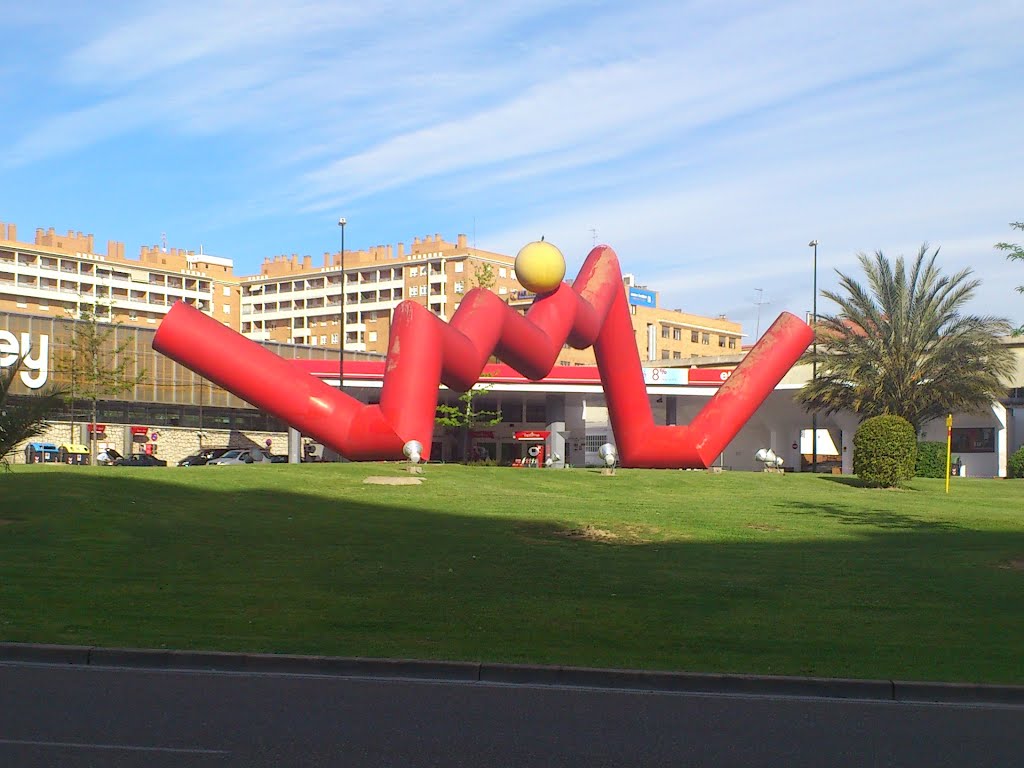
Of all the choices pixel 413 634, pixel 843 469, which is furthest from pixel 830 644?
pixel 843 469

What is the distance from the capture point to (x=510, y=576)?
1476 centimetres

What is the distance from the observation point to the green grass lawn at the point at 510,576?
427 inches

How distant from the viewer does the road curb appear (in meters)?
9.28

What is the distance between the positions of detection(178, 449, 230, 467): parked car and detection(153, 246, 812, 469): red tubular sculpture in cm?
2855

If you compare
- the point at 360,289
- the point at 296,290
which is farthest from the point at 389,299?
the point at 296,290

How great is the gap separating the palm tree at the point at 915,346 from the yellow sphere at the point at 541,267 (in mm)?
15316

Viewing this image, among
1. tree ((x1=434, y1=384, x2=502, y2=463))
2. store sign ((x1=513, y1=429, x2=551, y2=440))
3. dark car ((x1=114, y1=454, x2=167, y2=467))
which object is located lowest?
dark car ((x1=114, y1=454, x2=167, y2=467))

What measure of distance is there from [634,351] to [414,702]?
79.2ft

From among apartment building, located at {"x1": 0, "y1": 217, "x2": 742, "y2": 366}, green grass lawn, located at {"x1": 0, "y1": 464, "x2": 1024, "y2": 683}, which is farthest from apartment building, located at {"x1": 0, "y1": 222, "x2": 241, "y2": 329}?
green grass lawn, located at {"x1": 0, "y1": 464, "x2": 1024, "y2": 683}

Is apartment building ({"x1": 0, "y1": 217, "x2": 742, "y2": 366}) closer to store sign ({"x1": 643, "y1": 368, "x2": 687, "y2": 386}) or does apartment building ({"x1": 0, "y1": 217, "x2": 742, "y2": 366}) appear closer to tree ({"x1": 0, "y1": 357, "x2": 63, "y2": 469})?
store sign ({"x1": 643, "y1": 368, "x2": 687, "y2": 386})

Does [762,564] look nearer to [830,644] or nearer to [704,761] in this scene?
[830,644]

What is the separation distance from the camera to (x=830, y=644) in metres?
11.1

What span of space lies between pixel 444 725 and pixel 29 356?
57.4 m

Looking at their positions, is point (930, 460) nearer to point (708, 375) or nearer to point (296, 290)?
point (708, 375)
